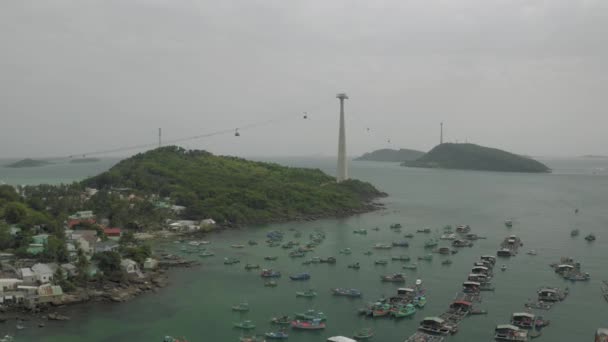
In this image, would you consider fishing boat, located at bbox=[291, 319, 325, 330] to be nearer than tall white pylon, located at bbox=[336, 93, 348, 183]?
Yes

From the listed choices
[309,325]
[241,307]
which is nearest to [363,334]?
[309,325]

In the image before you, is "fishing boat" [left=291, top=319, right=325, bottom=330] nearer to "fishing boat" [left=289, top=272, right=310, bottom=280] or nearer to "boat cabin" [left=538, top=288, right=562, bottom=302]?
"fishing boat" [left=289, top=272, right=310, bottom=280]

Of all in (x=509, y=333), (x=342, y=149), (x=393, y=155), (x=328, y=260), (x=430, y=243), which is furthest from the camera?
(x=393, y=155)

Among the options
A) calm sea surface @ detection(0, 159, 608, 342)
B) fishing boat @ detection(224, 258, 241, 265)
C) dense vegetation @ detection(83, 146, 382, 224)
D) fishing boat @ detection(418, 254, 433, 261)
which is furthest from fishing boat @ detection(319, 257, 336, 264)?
dense vegetation @ detection(83, 146, 382, 224)

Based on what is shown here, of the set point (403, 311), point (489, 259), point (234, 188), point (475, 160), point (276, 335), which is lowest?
point (276, 335)

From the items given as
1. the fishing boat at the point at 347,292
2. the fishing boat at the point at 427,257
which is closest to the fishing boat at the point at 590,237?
the fishing boat at the point at 427,257

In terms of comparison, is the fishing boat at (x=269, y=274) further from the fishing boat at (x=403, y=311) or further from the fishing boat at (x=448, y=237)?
the fishing boat at (x=448, y=237)

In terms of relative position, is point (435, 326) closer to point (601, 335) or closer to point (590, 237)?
point (601, 335)
